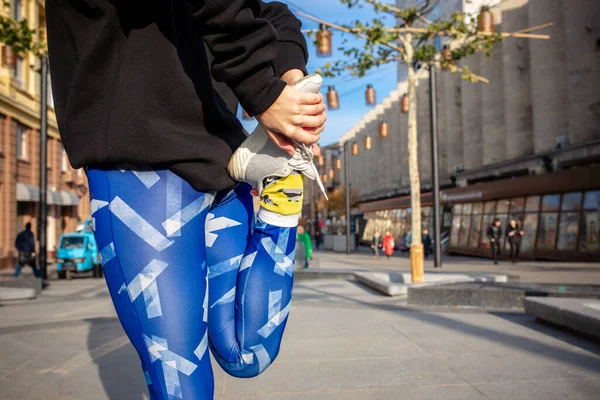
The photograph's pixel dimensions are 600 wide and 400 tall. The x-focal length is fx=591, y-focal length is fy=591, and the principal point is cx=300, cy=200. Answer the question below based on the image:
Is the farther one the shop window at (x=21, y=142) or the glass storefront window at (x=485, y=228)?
the glass storefront window at (x=485, y=228)

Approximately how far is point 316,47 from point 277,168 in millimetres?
11937

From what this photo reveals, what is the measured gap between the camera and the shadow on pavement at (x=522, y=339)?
14.5 ft

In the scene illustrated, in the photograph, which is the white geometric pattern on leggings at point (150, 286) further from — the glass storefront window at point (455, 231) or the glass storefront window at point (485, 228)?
the glass storefront window at point (455, 231)

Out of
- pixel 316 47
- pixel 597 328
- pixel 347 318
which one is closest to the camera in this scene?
pixel 597 328

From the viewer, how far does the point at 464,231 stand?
3061 cm

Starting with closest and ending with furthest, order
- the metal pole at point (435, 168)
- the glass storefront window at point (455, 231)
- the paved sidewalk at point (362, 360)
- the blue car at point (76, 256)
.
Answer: the paved sidewalk at point (362, 360) < the metal pole at point (435, 168) < the blue car at point (76, 256) < the glass storefront window at point (455, 231)

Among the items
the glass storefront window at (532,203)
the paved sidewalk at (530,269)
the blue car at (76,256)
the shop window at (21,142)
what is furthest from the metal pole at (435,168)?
the shop window at (21,142)

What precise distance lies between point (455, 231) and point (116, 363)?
28918 millimetres

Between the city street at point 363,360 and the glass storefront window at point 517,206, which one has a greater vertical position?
the glass storefront window at point 517,206

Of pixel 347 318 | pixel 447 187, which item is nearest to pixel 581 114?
pixel 447 187

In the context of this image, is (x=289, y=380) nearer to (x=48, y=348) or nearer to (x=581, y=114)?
(x=48, y=348)

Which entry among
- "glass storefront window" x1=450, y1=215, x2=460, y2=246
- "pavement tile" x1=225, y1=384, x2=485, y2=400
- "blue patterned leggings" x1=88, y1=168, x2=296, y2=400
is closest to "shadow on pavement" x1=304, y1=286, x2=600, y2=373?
"pavement tile" x1=225, y1=384, x2=485, y2=400

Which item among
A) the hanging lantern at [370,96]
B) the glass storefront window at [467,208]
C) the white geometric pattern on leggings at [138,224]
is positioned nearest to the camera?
the white geometric pattern on leggings at [138,224]

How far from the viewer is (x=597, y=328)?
4848 mm
